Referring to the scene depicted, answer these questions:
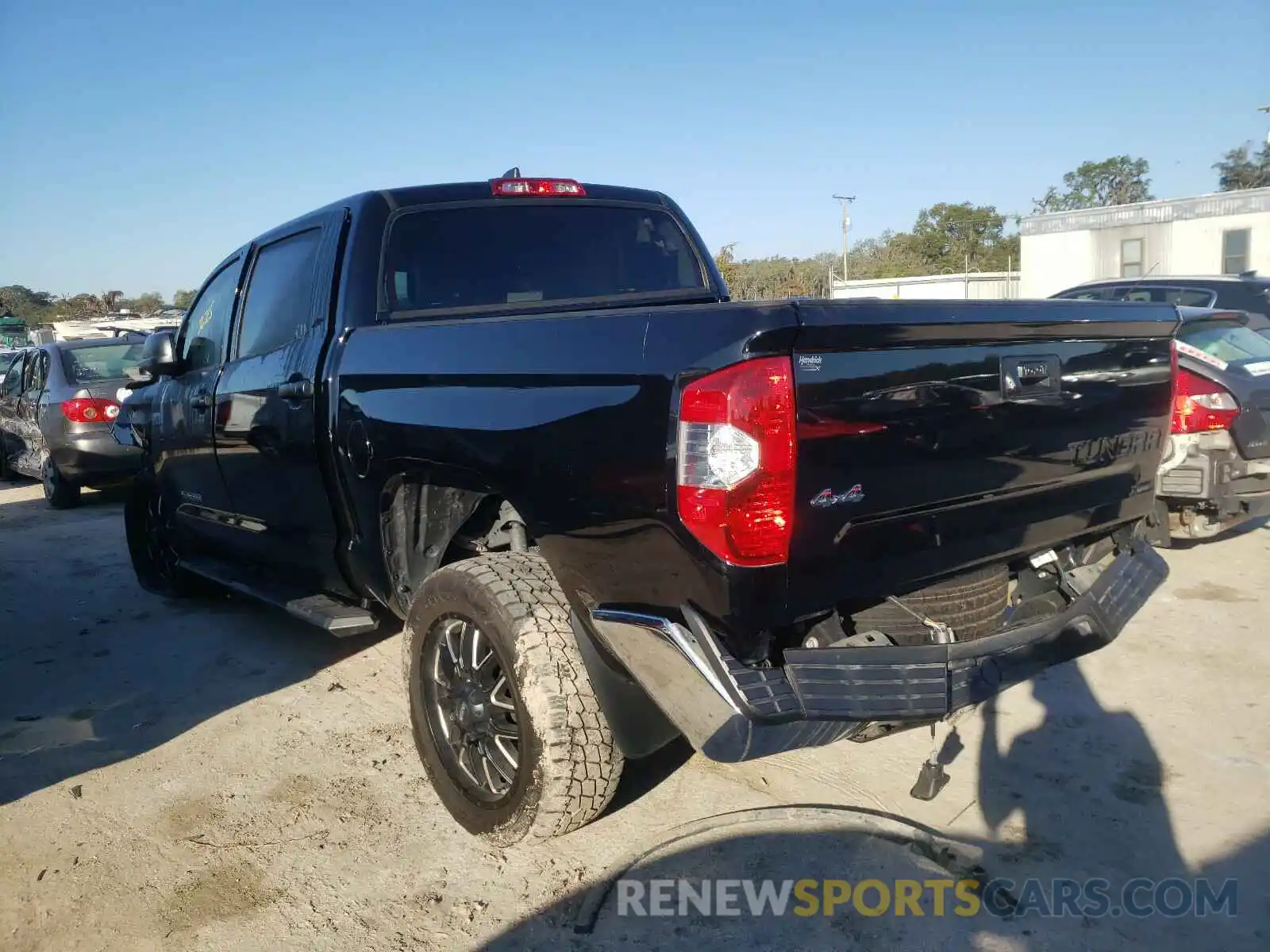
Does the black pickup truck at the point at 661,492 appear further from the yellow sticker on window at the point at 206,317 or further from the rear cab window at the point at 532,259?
the yellow sticker on window at the point at 206,317

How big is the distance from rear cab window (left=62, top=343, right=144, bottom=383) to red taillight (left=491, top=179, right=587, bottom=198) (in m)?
6.83

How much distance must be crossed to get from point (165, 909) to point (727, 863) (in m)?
1.65

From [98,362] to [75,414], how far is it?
84 cm

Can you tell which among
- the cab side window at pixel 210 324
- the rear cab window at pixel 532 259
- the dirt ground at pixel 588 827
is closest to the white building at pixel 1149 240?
the rear cab window at pixel 532 259

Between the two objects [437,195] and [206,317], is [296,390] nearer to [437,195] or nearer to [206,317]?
[437,195]

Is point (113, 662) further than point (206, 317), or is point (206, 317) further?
point (206, 317)

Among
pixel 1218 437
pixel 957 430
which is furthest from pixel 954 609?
pixel 1218 437

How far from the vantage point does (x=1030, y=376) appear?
2.66m

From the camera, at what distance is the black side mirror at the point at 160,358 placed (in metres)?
5.12

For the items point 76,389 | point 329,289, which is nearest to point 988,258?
point 76,389

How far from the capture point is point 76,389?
364 inches

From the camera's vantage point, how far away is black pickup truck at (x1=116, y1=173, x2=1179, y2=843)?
2.22 metres

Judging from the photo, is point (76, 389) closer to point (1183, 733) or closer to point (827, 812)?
point (827, 812)

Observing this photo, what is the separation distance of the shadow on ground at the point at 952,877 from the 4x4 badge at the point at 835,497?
1174 millimetres
